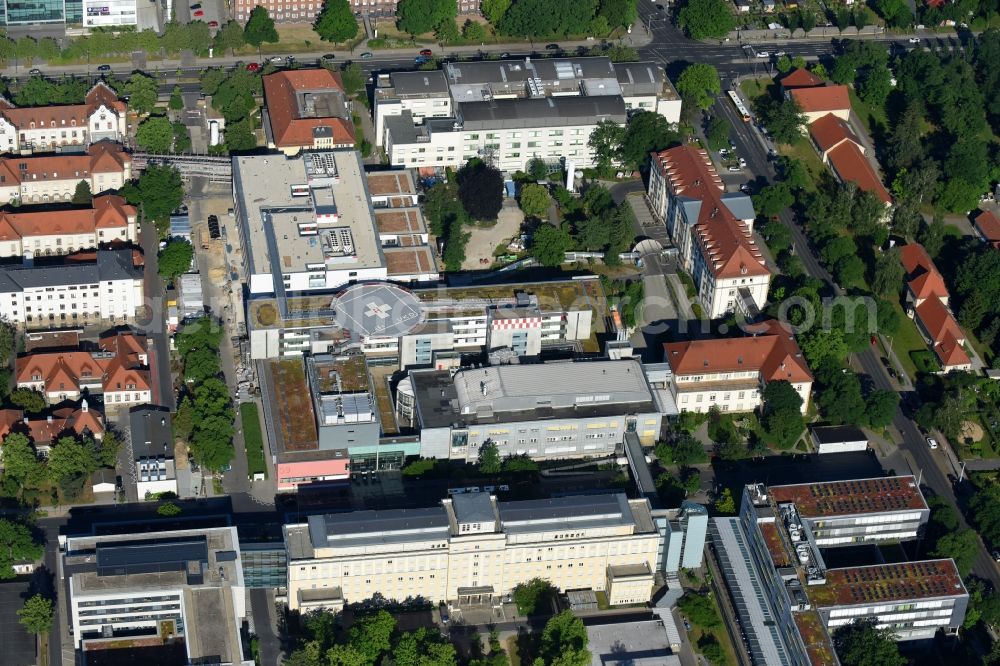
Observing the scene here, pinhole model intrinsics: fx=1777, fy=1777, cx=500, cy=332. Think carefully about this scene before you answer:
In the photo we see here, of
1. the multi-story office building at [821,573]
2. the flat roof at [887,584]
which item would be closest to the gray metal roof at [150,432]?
the multi-story office building at [821,573]

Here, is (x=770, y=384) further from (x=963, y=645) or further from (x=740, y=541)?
(x=963, y=645)

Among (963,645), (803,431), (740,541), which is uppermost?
(803,431)

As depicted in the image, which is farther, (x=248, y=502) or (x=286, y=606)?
(x=248, y=502)

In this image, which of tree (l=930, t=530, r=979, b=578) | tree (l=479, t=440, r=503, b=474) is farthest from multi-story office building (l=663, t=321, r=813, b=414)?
tree (l=930, t=530, r=979, b=578)

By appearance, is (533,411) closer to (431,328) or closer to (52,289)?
(431,328)

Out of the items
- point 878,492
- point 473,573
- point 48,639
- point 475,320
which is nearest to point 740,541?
point 878,492

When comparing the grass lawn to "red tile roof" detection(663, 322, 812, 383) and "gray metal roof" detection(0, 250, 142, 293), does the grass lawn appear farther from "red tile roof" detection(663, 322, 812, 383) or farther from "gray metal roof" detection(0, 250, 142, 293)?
"red tile roof" detection(663, 322, 812, 383)

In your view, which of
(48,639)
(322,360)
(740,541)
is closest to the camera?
(48,639)

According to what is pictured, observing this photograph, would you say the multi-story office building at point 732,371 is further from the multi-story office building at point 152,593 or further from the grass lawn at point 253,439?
the multi-story office building at point 152,593
